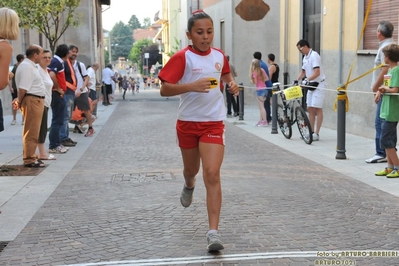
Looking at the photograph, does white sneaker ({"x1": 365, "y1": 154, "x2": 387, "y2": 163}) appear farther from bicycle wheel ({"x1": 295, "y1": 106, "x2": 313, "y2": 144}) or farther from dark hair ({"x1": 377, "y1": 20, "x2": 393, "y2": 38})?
bicycle wheel ({"x1": 295, "y1": 106, "x2": 313, "y2": 144})

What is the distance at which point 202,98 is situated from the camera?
5168mm

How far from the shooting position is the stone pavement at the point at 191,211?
4.91 metres

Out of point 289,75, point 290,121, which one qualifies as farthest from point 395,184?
point 289,75

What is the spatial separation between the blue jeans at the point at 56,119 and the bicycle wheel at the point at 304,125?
14.7 ft

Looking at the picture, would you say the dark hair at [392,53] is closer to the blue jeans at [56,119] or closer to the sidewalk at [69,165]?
the sidewalk at [69,165]

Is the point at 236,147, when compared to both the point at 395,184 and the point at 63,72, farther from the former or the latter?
the point at 395,184

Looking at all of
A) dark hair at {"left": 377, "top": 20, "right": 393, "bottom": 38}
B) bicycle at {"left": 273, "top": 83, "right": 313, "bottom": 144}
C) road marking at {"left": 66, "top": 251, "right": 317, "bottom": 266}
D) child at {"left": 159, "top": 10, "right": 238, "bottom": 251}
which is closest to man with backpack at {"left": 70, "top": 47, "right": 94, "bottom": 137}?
bicycle at {"left": 273, "top": 83, "right": 313, "bottom": 144}

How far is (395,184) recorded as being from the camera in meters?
7.68

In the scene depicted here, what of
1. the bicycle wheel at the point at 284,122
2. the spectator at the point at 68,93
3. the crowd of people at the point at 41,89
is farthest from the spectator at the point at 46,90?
the bicycle wheel at the point at 284,122

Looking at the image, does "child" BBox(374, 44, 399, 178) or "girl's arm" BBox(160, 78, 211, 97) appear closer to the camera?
"girl's arm" BBox(160, 78, 211, 97)

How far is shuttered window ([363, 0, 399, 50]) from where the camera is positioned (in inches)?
468

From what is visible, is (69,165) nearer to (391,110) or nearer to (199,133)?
(391,110)

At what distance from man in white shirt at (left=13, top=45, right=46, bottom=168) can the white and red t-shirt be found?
4.81 metres

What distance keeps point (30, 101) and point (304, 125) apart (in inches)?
206
